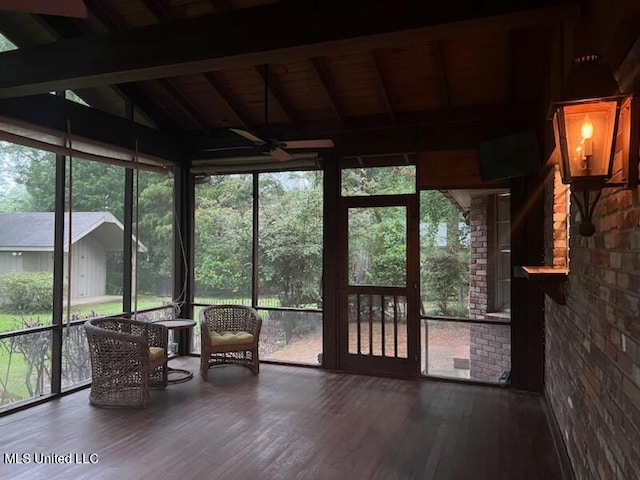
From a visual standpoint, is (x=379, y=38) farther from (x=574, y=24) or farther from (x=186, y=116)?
(x=186, y=116)

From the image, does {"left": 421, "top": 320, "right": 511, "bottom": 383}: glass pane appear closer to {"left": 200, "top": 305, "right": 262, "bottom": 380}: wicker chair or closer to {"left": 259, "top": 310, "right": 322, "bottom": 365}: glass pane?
{"left": 259, "top": 310, "right": 322, "bottom": 365}: glass pane

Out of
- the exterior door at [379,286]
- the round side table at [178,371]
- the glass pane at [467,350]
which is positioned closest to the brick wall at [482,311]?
the glass pane at [467,350]

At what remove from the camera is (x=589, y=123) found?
1699 millimetres

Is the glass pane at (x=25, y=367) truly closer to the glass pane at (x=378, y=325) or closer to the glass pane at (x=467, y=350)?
the glass pane at (x=378, y=325)

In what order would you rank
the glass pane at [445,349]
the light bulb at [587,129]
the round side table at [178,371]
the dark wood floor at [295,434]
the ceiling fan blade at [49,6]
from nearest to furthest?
1. the light bulb at [587,129]
2. the ceiling fan blade at [49,6]
3. the dark wood floor at [295,434]
4. the round side table at [178,371]
5. the glass pane at [445,349]

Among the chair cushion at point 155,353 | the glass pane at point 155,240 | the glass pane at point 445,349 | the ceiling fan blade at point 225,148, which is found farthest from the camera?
the ceiling fan blade at point 225,148

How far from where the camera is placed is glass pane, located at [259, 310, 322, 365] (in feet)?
19.0

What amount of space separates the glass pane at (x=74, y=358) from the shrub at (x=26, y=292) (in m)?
0.40

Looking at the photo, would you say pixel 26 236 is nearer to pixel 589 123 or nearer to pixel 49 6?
pixel 49 6

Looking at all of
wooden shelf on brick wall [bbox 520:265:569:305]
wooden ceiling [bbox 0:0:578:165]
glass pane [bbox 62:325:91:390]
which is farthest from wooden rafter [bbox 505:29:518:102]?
glass pane [bbox 62:325:91:390]

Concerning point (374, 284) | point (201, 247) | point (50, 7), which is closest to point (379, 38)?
point (50, 7)

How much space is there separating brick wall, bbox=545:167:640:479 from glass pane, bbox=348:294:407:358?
89.6 inches

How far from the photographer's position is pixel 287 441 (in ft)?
11.5

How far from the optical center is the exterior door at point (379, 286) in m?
5.34
